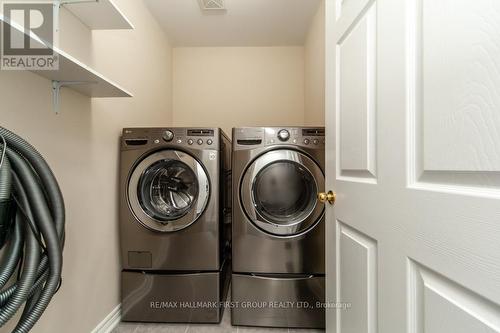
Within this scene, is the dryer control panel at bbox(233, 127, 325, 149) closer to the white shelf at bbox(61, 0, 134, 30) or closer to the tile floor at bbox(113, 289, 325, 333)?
the white shelf at bbox(61, 0, 134, 30)

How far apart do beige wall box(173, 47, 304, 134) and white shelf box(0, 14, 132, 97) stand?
1.52m

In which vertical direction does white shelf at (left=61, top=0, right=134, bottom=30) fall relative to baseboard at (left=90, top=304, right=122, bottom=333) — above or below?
above

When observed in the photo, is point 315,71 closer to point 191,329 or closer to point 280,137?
point 280,137

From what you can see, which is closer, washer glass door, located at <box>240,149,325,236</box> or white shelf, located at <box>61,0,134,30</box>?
white shelf, located at <box>61,0,134,30</box>

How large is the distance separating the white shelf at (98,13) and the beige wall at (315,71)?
1468mm

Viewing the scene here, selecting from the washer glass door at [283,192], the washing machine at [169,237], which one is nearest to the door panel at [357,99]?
the washer glass door at [283,192]

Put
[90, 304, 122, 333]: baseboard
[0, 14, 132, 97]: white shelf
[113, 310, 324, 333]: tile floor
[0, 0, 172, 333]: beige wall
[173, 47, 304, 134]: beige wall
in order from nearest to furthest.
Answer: [0, 14, 132, 97]: white shelf, [0, 0, 172, 333]: beige wall, [90, 304, 122, 333]: baseboard, [113, 310, 324, 333]: tile floor, [173, 47, 304, 134]: beige wall

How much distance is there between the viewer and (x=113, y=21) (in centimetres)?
120

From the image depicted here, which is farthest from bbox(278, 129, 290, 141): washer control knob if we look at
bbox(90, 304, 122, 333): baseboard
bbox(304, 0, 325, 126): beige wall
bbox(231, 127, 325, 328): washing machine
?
bbox(90, 304, 122, 333): baseboard

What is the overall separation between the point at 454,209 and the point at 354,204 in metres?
0.40

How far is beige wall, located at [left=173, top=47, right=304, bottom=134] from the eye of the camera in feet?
9.01

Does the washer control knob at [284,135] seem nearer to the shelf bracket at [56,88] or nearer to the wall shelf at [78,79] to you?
the wall shelf at [78,79]

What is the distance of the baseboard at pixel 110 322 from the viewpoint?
1.41m

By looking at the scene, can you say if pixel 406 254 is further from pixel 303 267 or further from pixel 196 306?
pixel 196 306
